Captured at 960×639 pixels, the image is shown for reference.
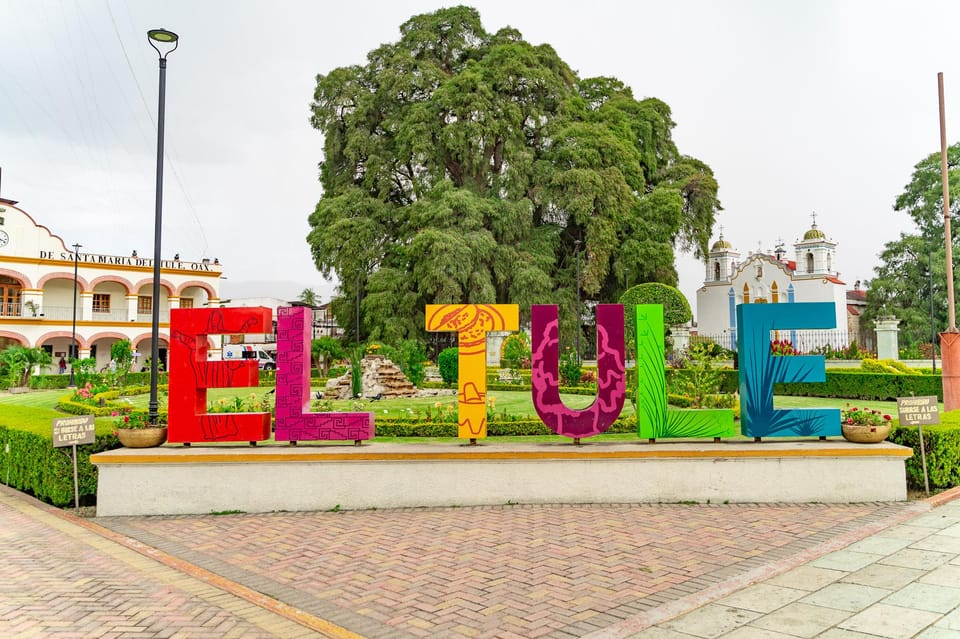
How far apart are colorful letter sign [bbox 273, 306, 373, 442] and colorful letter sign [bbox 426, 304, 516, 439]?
1457 millimetres

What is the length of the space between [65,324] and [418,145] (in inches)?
1025

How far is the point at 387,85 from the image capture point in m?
35.2

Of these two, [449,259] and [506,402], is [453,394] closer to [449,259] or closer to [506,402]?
[506,402]

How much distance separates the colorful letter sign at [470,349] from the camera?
9.29 m

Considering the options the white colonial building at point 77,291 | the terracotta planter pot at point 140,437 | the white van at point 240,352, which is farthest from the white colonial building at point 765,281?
the terracotta planter pot at point 140,437

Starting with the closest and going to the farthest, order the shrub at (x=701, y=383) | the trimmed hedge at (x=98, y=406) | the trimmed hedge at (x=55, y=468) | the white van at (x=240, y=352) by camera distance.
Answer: the trimmed hedge at (x=55, y=468) < the shrub at (x=701, y=383) < the trimmed hedge at (x=98, y=406) < the white van at (x=240, y=352)

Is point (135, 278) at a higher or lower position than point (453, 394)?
higher

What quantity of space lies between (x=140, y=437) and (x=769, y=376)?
30.3ft

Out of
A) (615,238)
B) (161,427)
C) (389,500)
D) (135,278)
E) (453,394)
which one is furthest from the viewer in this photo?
(135,278)

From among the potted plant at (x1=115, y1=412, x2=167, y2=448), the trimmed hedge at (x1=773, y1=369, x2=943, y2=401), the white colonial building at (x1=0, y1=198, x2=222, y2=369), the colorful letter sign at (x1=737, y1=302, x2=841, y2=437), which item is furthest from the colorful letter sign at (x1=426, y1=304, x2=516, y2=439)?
the white colonial building at (x1=0, y1=198, x2=222, y2=369)

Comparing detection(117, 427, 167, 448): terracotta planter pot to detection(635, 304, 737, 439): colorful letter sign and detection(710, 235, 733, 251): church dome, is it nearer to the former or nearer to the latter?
detection(635, 304, 737, 439): colorful letter sign

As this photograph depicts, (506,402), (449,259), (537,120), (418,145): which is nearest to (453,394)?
(506,402)

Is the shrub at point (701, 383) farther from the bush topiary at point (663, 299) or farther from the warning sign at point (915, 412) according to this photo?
the bush topiary at point (663, 299)

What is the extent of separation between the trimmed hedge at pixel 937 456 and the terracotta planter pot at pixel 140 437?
36.3 feet
